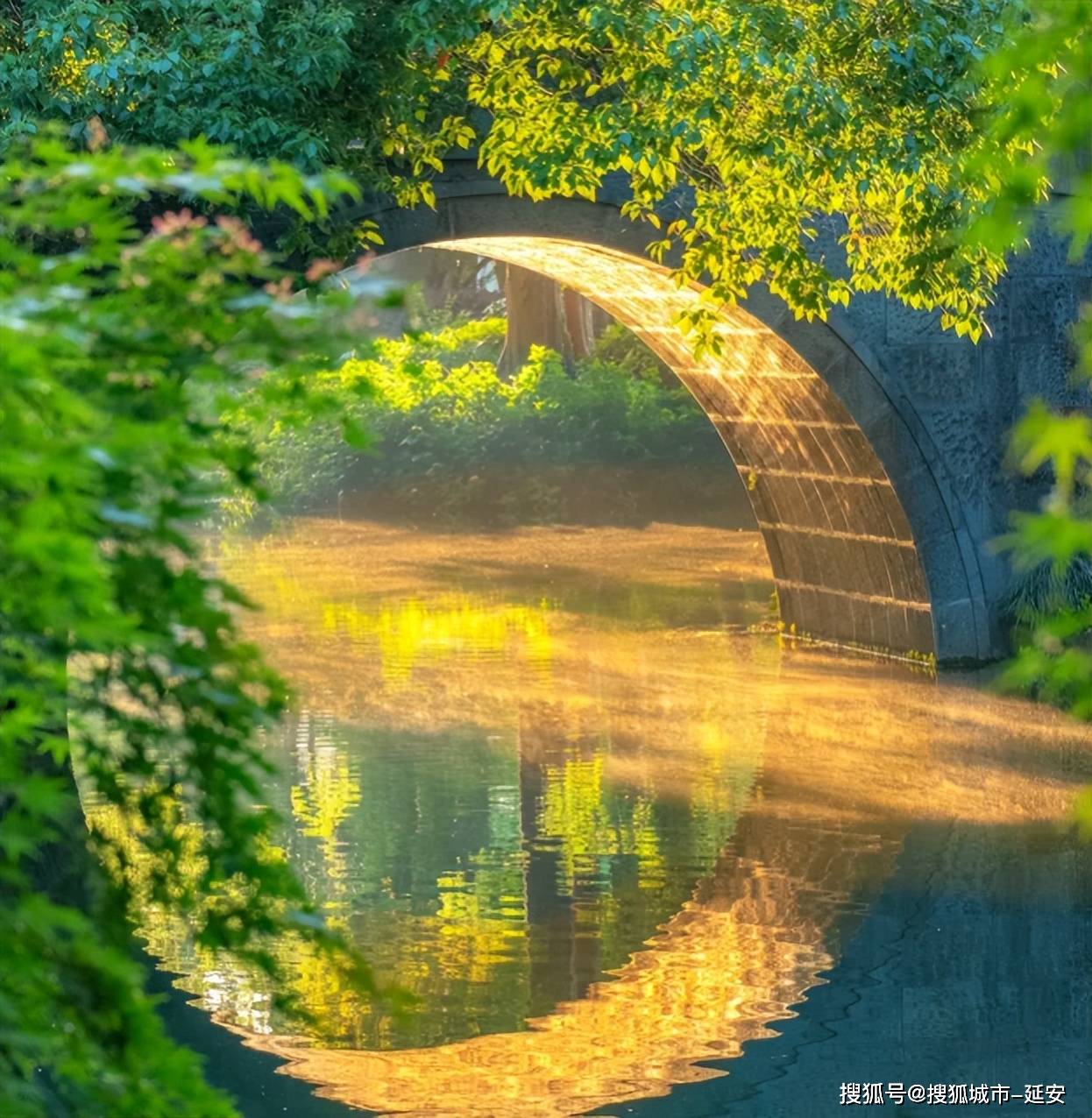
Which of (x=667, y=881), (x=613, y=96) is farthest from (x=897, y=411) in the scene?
(x=667, y=881)

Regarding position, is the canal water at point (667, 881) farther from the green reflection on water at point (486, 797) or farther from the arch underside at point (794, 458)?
the arch underside at point (794, 458)

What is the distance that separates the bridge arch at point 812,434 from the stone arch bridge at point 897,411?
1 cm

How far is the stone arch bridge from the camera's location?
13.2m

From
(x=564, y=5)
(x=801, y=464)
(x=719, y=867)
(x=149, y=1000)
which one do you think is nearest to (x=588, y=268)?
(x=801, y=464)

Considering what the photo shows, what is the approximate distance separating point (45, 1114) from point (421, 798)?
8.08 m

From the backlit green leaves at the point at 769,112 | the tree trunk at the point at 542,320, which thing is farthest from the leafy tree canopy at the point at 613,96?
the tree trunk at the point at 542,320

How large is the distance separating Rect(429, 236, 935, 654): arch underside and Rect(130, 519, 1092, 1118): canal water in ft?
1.34

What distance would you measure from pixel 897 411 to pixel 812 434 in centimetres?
81

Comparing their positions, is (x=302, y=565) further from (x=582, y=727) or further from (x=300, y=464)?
(x=582, y=727)

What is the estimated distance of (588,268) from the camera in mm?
13867

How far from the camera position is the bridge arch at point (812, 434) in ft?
40.0

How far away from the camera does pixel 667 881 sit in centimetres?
904

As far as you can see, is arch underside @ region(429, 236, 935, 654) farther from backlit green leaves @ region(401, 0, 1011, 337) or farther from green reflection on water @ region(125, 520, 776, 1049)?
backlit green leaves @ region(401, 0, 1011, 337)

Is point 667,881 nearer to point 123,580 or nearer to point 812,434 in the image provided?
point 812,434
